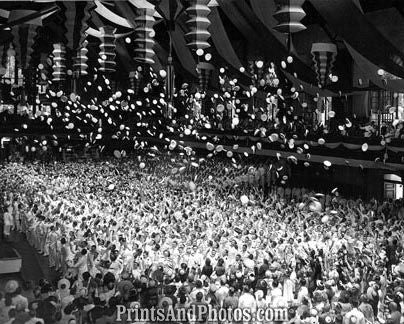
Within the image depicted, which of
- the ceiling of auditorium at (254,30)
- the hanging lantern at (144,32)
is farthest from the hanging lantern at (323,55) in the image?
the hanging lantern at (144,32)

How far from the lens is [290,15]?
6754 mm

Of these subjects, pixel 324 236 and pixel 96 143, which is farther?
pixel 96 143

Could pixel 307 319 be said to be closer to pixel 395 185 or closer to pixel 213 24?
pixel 395 185

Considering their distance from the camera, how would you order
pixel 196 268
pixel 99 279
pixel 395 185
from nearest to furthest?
pixel 99 279 < pixel 196 268 < pixel 395 185

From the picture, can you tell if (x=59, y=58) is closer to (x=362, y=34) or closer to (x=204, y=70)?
(x=204, y=70)

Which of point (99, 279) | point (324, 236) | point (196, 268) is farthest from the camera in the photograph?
point (324, 236)

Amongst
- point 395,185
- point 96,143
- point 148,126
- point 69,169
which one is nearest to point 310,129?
→ point 395,185

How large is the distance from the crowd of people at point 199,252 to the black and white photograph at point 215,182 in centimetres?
4

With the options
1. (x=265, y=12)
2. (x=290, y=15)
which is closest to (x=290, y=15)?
(x=290, y=15)

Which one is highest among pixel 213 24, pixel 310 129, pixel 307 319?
pixel 213 24

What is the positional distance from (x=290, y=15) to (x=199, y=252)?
4.65 m

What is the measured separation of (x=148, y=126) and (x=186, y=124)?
143 inches

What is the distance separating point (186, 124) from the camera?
29.3m

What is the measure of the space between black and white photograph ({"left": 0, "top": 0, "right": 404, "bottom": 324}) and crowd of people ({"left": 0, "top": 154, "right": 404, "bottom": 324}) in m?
0.04
